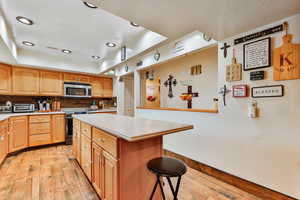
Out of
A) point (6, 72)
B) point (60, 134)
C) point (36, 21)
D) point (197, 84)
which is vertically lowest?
point (60, 134)

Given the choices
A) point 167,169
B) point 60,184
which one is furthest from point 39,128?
point 167,169

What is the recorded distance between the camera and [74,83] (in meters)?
4.20

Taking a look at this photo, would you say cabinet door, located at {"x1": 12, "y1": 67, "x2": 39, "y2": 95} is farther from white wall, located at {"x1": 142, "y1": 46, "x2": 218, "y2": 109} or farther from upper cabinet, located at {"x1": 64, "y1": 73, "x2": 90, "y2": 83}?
white wall, located at {"x1": 142, "y1": 46, "x2": 218, "y2": 109}

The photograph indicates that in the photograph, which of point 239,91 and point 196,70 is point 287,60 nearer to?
point 239,91

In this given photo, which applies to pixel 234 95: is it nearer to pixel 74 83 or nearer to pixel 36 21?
pixel 36 21

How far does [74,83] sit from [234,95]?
13.6ft

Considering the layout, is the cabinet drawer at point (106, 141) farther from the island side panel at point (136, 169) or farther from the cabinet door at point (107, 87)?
the cabinet door at point (107, 87)

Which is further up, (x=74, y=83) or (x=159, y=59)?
(x=159, y=59)

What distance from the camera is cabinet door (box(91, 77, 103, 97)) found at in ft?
15.1

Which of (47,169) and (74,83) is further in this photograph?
(74,83)

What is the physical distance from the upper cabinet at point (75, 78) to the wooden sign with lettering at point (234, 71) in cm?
405

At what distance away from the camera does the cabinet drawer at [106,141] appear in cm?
120

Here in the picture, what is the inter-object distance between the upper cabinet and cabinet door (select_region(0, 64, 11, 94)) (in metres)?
1.17

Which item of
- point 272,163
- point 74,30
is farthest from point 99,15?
point 272,163
